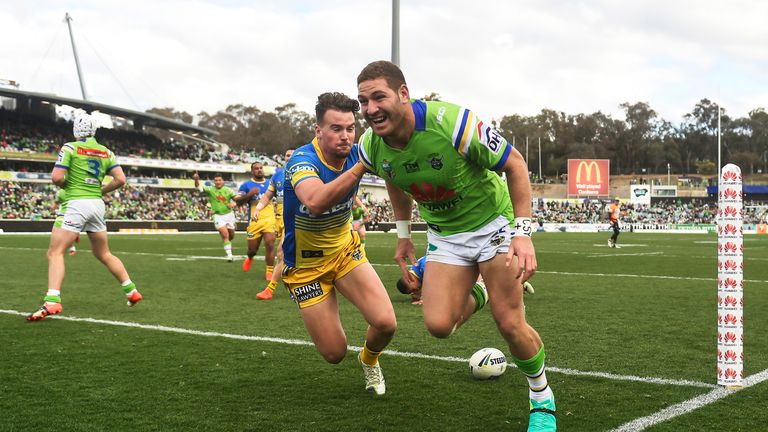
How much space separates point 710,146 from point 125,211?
369ft

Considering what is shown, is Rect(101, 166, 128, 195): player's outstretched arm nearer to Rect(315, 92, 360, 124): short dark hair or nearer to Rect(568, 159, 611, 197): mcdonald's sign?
Rect(315, 92, 360, 124): short dark hair

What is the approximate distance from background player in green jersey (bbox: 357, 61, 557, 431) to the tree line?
388ft

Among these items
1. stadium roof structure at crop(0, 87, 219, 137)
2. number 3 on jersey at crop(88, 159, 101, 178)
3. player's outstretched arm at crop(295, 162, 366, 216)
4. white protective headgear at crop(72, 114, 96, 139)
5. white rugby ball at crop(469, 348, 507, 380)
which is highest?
stadium roof structure at crop(0, 87, 219, 137)

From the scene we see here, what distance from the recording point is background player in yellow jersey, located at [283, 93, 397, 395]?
17.2 ft

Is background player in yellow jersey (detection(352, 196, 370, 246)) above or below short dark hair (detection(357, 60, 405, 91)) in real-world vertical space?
below

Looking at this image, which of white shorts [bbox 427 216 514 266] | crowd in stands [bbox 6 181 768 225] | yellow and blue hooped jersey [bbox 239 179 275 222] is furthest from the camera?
crowd in stands [bbox 6 181 768 225]

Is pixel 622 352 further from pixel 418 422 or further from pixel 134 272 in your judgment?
pixel 134 272

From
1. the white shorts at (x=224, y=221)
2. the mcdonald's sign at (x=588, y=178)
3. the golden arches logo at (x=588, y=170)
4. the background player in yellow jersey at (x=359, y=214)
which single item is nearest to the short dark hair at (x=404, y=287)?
the background player in yellow jersey at (x=359, y=214)

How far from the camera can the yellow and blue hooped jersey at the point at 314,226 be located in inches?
207

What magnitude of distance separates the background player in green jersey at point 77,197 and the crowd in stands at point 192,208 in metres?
44.7

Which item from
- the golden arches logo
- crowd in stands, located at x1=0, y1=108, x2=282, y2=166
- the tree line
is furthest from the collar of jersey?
the tree line

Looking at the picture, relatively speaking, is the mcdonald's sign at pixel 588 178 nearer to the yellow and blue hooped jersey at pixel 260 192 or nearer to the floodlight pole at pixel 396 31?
the floodlight pole at pixel 396 31

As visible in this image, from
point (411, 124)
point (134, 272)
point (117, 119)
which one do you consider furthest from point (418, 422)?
point (117, 119)

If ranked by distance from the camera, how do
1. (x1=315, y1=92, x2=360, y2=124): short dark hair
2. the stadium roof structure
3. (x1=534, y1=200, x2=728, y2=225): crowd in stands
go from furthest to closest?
(x1=534, y1=200, x2=728, y2=225): crowd in stands
the stadium roof structure
(x1=315, y1=92, x2=360, y2=124): short dark hair
